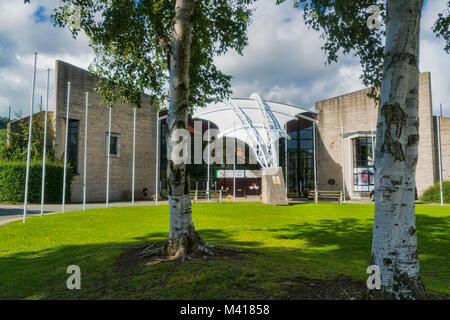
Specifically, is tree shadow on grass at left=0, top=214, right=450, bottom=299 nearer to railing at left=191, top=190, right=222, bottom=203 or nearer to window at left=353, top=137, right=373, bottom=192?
railing at left=191, top=190, right=222, bottom=203

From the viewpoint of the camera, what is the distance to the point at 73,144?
26172 millimetres

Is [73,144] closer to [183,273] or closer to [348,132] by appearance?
[183,273]

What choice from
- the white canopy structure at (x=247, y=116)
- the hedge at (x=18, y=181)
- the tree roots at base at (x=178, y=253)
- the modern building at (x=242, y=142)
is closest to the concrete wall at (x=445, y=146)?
the modern building at (x=242, y=142)

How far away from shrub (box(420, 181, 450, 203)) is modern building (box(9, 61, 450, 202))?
4.42 feet

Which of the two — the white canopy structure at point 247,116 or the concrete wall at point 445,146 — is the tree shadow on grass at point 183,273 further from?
the white canopy structure at point 247,116

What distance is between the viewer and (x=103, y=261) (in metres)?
5.54

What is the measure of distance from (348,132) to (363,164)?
4595mm

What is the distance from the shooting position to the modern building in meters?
26.0

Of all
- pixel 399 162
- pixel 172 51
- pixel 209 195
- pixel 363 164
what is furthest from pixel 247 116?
pixel 399 162

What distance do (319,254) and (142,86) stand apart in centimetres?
679

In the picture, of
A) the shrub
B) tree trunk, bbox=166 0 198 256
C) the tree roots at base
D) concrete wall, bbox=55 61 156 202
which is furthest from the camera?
concrete wall, bbox=55 61 156 202

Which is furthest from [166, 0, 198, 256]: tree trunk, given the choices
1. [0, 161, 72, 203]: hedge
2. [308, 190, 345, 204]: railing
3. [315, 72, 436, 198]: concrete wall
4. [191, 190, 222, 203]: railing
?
[315, 72, 436, 198]: concrete wall

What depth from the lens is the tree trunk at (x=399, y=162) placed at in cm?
311
